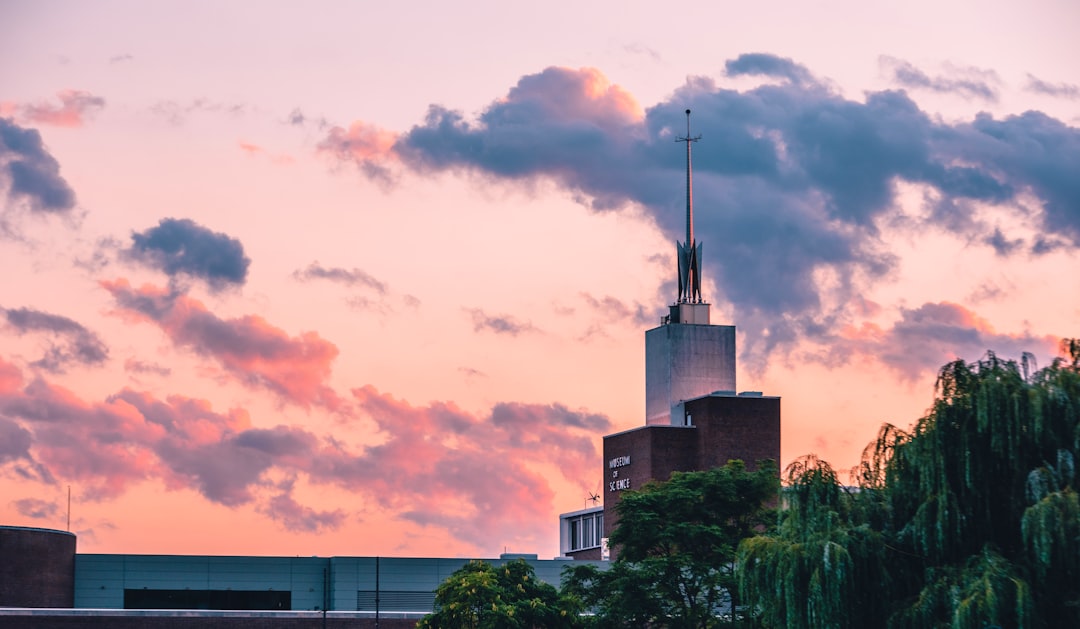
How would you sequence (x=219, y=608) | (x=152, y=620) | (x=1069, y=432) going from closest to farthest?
(x=1069, y=432), (x=152, y=620), (x=219, y=608)

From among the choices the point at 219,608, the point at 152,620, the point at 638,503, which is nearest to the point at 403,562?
the point at 219,608

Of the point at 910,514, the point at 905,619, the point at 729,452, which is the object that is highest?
the point at 729,452

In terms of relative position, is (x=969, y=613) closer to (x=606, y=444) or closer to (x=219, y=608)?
(x=219, y=608)

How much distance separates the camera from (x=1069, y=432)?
47844 millimetres

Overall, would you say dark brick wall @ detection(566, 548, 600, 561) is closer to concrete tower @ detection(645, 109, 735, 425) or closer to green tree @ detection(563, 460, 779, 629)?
concrete tower @ detection(645, 109, 735, 425)

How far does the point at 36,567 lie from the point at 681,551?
39.4 meters

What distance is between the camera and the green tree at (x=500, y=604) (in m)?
75.1

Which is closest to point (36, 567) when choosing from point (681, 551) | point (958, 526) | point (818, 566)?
point (681, 551)

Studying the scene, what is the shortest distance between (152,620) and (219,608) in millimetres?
10749

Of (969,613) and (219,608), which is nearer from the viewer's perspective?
(969,613)

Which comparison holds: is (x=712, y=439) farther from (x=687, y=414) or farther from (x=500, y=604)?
(x=500, y=604)

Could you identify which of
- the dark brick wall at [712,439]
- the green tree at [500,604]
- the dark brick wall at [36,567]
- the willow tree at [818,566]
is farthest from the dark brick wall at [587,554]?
the willow tree at [818,566]

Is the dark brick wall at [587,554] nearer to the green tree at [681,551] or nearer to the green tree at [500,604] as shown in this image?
the green tree at [500,604]

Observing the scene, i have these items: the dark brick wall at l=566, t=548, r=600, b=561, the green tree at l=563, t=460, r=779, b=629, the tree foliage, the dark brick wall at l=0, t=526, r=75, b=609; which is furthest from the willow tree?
the dark brick wall at l=566, t=548, r=600, b=561
